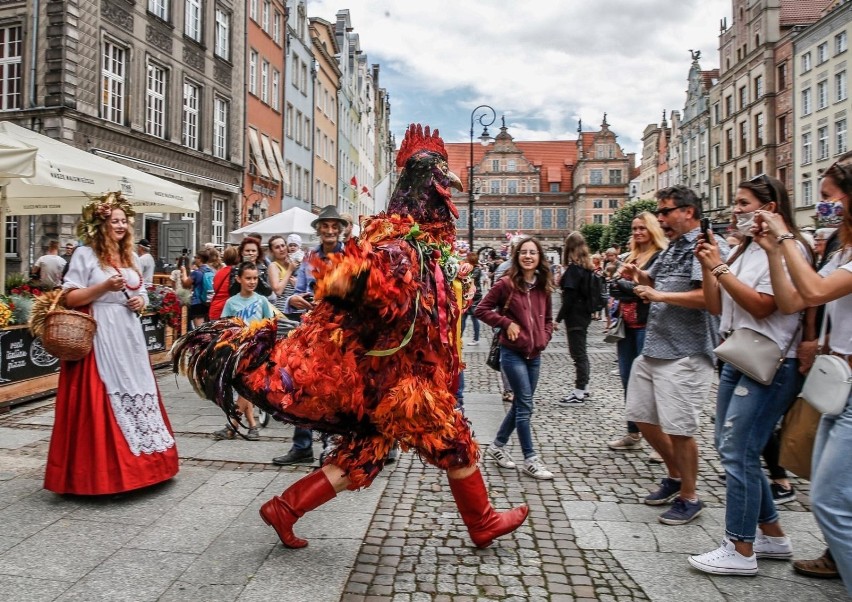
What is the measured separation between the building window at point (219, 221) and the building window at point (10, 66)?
778 cm

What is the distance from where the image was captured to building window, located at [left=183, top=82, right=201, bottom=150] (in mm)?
21812

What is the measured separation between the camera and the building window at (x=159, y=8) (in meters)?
19.7

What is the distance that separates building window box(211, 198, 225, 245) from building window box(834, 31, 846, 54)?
107 ft

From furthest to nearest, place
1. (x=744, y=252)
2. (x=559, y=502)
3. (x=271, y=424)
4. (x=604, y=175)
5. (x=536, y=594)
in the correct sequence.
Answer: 1. (x=604, y=175)
2. (x=271, y=424)
3. (x=559, y=502)
4. (x=744, y=252)
5. (x=536, y=594)

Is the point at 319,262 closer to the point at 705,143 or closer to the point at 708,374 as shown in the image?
the point at 708,374

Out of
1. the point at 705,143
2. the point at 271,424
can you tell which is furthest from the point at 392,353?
the point at 705,143

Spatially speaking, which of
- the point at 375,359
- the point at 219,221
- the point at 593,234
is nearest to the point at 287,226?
the point at 375,359

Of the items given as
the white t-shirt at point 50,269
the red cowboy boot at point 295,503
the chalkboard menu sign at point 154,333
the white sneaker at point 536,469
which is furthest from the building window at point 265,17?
the red cowboy boot at point 295,503

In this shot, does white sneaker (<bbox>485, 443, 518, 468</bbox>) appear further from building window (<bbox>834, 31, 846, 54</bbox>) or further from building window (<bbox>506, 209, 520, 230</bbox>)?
building window (<bbox>506, 209, 520, 230</bbox>)

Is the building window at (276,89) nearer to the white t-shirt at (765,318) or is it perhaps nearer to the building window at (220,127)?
the building window at (220,127)

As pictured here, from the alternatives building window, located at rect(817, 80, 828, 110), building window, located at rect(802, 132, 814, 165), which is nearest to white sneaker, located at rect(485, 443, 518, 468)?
building window, located at rect(817, 80, 828, 110)

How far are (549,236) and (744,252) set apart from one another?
81702 mm

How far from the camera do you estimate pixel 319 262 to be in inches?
113

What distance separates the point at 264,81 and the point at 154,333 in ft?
71.3
